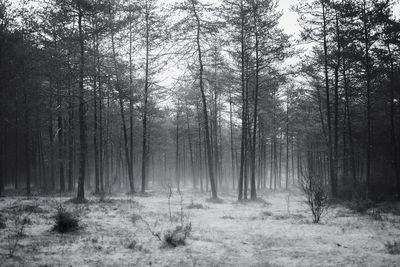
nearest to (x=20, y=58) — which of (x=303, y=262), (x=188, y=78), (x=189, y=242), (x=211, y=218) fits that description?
(x=188, y=78)

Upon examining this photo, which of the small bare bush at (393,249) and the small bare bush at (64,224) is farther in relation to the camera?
the small bare bush at (64,224)

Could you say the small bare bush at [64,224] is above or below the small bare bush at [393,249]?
above

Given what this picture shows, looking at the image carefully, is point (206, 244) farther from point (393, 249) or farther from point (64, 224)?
point (393, 249)

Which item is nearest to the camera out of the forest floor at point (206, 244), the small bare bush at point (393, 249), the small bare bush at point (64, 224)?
the forest floor at point (206, 244)

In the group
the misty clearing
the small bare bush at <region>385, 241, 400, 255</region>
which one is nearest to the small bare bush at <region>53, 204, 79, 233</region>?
the misty clearing

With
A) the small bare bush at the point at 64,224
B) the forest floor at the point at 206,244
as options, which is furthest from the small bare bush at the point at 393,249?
the small bare bush at the point at 64,224

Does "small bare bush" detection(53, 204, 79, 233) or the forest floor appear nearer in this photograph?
the forest floor

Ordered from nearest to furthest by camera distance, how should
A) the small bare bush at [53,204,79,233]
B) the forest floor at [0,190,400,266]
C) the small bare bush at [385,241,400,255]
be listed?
1. the forest floor at [0,190,400,266]
2. the small bare bush at [385,241,400,255]
3. the small bare bush at [53,204,79,233]

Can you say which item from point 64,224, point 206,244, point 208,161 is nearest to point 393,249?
point 206,244

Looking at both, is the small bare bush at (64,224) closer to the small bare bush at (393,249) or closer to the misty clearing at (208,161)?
the misty clearing at (208,161)

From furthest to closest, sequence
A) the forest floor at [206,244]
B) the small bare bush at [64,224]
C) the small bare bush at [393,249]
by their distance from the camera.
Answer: the small bare bush at [64,224]
the small bare bush at [393,249]
the forest floor at [206,244]

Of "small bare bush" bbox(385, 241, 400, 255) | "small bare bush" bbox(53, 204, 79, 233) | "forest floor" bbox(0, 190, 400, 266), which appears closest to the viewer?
"forest floor" bbox(0, 190, 400, 266)

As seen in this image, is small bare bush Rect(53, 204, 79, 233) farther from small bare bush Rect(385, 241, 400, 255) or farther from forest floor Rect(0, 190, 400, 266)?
small bare bush Rect(385, 241, 400, 255)

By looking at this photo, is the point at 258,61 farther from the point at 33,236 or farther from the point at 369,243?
the point at 33,236
